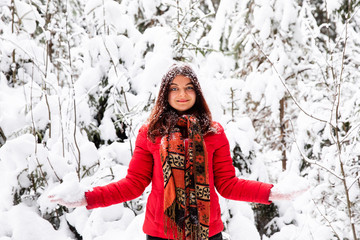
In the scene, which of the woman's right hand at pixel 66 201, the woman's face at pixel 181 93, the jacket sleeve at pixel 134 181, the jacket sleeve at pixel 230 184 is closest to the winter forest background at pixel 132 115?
the jacket sleeve at pixel 230 184

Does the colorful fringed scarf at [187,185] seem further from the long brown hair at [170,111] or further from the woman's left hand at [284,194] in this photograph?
the woman's left hand at [284,194]

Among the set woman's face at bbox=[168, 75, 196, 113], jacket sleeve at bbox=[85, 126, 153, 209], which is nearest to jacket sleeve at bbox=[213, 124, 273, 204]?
woman's face at bbox=[168, 75, 196, 113]

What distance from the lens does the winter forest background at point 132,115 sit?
3.00 meters

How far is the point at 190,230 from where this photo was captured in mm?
1593

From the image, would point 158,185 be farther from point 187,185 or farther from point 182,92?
point 182,92

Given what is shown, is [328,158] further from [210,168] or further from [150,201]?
[150,201]

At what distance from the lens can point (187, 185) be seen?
1630 millimetres

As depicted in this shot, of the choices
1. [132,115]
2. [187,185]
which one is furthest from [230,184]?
[132,115]

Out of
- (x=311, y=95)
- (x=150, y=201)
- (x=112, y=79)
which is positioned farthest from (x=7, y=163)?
(x=311, y=95)

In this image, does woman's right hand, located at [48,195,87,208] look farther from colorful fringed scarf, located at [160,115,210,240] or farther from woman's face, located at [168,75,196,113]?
Result: woman's face, located at [168,75,196,113]

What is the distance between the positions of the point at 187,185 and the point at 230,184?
0.26 metres

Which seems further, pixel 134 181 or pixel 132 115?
pixel 132 115

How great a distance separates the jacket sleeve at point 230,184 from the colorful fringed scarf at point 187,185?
16 centimetres

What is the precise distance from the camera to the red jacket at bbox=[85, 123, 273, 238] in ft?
5.31
